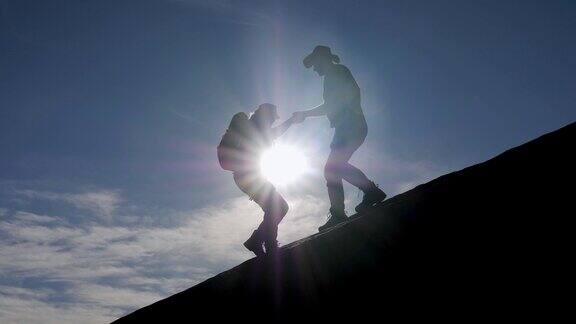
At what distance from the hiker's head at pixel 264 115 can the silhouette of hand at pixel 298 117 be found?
31.0 inches

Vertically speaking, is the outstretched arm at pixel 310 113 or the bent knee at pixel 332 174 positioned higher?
the outstretched arm at pixel 310 113

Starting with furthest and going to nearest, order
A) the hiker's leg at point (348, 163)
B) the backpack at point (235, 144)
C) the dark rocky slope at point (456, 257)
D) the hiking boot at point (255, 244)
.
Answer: the hiker's leg at point (348, 163) < the backpack at point (235, 144) < the hiking boot at point (255, 244) < the dark rocky slope at point (456, 257)

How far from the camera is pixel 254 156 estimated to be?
17.0ft

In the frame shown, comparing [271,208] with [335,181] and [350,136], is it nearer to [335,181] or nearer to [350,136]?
[335,181]

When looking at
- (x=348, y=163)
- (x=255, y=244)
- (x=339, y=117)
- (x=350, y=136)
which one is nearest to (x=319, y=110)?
(x=339, y=117)

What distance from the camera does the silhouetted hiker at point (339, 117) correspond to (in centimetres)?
633

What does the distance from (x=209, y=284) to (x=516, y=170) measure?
9.08ft

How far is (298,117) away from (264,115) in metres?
1.03

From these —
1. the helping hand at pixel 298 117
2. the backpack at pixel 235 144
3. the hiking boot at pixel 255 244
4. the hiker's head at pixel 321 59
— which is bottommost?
the hiking boot at pixel 255 244

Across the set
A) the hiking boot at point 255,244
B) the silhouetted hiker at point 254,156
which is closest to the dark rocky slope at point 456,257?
the hiking boot at point 255,244

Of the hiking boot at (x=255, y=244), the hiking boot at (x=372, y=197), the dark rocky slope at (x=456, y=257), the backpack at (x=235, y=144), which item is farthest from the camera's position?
the hiking boot at (x=372, y=197)

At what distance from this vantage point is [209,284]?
4102mm

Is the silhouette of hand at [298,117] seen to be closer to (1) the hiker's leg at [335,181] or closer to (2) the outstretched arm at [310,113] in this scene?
(2) the outstretched arm at [310,113]

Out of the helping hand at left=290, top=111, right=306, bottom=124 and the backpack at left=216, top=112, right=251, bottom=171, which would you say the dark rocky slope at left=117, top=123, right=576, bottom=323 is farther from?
the helping hand at left=290, top=111, right=306, bottom=124
